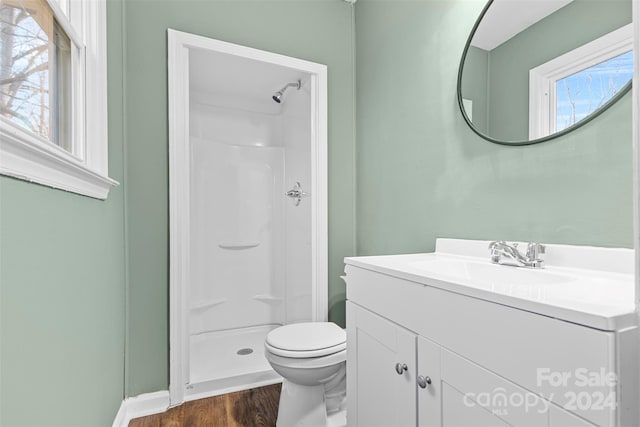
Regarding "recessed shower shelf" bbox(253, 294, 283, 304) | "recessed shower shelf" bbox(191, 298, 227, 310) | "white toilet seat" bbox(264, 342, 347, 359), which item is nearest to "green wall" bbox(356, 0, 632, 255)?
"white toilet seat" bbox(264, 342, 347, 359)

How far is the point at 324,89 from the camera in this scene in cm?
198

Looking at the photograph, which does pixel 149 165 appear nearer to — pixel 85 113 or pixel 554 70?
pixel 85 113

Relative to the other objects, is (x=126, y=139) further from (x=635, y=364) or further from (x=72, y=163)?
(x=635, y=364)

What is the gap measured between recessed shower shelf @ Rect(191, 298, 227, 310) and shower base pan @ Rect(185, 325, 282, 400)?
0.22 m

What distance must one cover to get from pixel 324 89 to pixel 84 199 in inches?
58.8

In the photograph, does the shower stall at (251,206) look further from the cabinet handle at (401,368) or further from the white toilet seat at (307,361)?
the cabinet handle at (401,368)

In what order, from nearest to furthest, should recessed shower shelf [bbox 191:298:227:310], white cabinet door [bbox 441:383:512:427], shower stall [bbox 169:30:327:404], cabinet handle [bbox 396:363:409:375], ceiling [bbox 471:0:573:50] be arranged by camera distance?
white cabinet door [bbox 441:383:512:427] < cabinet handle [bbox 396:363:409:375] < ceiling [bbox 471:0:573:50] < shower stall [bbox 169:30:327:404] < recessed shower shelf [bbox 191:298:227:310]

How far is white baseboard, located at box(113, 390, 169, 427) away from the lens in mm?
1510

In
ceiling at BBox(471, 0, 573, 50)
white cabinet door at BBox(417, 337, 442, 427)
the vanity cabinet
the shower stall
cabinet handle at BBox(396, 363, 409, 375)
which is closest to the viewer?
the vanity cabinet

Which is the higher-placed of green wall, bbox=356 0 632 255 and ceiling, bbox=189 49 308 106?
ceiling, bbox=189 49 308 106

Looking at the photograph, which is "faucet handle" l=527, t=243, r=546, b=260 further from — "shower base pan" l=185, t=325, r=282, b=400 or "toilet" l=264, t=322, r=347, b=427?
"shower base pan" l=185, t=325, r=282, b=400

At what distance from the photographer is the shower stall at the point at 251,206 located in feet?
6.48

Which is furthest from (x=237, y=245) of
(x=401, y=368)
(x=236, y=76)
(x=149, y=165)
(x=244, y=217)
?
(x=401, y=368)

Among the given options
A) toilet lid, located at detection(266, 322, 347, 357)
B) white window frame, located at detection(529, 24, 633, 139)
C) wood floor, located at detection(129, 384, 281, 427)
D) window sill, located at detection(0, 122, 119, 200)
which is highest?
white window frame, located at detection(529, 24, 633, 139)
